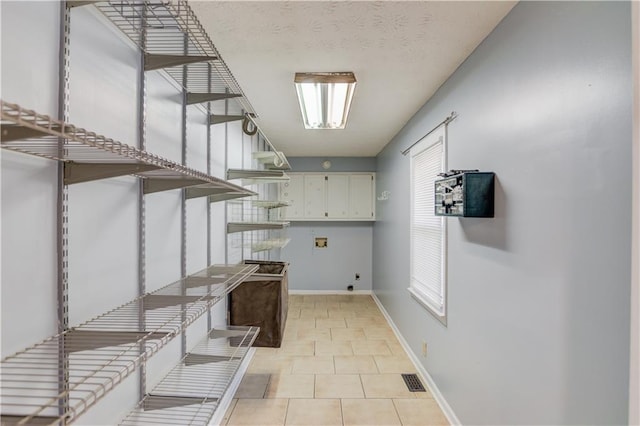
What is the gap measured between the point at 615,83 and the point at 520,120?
492 millimetres

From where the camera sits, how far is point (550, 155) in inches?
51.1

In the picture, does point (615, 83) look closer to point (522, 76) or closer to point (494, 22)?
point (522, 76)

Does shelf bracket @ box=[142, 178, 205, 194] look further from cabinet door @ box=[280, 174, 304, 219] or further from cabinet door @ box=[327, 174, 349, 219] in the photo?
cabinet door @ box=[327, 174, 349, 219]

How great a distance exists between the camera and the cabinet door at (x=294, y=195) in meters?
5.53

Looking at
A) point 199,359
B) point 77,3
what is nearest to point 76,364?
point 199,359

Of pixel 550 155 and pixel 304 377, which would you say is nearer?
pixel 550 155

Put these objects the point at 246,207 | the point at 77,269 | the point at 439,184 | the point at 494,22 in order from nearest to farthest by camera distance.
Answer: the point at 77,269, the point at 494,22, the point at 439,184, the point at 246,207

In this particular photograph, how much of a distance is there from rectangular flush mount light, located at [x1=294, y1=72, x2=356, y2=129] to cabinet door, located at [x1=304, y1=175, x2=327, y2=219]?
238 centimetres

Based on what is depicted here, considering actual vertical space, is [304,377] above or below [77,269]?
below

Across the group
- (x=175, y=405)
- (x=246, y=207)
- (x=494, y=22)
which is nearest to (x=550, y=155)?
(x=494, y=22)

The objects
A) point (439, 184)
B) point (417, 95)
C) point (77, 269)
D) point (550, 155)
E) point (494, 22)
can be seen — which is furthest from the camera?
point (417, 95)

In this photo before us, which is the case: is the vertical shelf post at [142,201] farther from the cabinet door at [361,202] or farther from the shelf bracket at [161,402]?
the cabinet door at [361,202]

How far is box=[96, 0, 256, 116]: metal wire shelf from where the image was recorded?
112 centimetres

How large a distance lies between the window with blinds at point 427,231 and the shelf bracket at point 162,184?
6.07 ft
